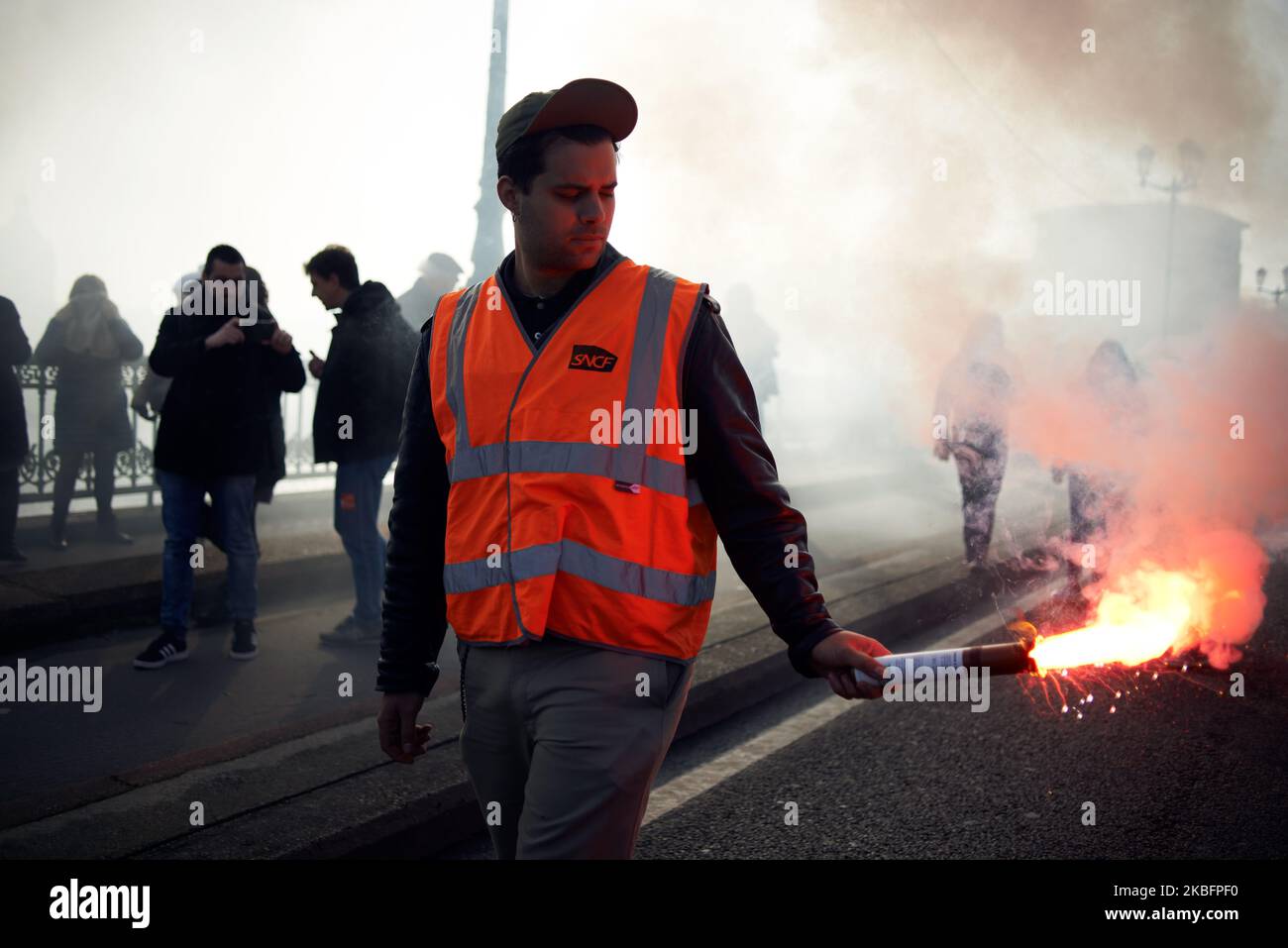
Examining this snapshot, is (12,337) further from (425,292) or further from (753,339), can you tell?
(753,339)

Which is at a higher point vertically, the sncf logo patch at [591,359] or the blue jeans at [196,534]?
the sncf logo patch at [591,359]

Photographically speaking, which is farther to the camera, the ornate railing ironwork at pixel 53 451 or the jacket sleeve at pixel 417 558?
the ornate railing ironwork at pixel 53 451

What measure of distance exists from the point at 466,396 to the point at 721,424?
487 mm

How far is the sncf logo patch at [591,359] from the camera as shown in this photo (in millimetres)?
1933

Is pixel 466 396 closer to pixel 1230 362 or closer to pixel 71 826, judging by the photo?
pixel 71 826

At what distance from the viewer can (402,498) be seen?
86.6 inches

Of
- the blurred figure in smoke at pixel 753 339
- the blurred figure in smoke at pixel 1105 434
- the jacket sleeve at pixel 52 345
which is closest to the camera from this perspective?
the blurred figure in smoke at pixel 1105 434

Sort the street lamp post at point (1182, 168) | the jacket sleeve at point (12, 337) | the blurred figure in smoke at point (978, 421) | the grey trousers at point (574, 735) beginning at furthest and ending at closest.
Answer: the street lamp post at point (1182, 168) < the blurred figure in smoke at point (978, 421) < the jacket sleeve at point (12, 337) < the grey trousers at point (574, 735)

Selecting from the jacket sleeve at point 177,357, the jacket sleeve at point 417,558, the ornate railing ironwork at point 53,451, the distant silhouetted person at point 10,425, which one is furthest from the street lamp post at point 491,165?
the jacket sleeve at point 417,558

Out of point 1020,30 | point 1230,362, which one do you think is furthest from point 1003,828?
point 1020,30

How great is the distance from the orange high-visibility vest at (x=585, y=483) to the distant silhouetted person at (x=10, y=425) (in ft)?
18.8

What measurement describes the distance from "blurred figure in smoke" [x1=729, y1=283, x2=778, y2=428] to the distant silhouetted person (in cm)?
653

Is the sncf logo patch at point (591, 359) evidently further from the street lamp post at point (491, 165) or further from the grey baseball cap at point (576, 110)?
the street lamp post at point (491, 165)

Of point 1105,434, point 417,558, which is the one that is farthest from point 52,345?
point 1105,434
